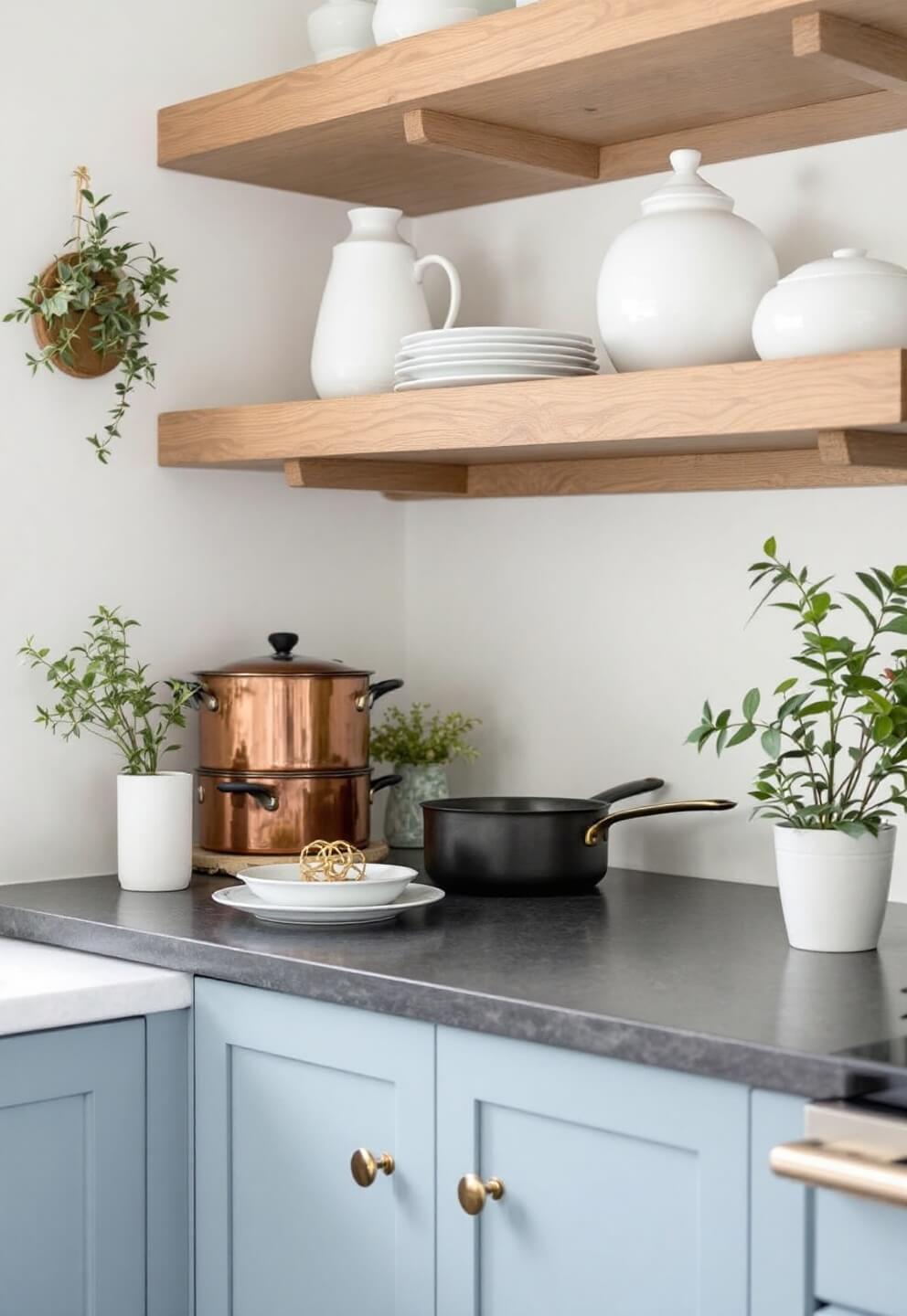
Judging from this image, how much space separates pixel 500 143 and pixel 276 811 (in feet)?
2.93

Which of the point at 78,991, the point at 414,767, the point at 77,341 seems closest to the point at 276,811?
the point at 414,767

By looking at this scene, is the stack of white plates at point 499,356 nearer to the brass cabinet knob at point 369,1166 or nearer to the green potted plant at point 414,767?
the green potted plant at point 414,767

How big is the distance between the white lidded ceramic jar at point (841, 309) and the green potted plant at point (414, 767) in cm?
95

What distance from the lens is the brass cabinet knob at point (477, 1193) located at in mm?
1596

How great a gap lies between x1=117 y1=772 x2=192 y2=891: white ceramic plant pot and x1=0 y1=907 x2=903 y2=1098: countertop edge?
0.17 m

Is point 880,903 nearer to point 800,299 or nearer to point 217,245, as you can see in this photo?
point 800,299

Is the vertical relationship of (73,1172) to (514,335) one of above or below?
below

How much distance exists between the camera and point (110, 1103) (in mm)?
1832

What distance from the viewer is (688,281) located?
1940mm

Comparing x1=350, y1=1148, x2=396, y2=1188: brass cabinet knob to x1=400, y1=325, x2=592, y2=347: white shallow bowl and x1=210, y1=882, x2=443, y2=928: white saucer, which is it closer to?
x1=210, y1=882, x2=443, y2=928: white saucer

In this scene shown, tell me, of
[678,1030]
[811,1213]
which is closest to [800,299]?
[678,1030]

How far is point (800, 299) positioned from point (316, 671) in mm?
860

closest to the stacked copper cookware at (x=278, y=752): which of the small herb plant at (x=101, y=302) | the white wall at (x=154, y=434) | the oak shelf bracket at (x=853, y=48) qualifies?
A: the white wall at (x=154, y=434)

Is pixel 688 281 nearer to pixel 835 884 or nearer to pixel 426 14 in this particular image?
pixel 426 14
